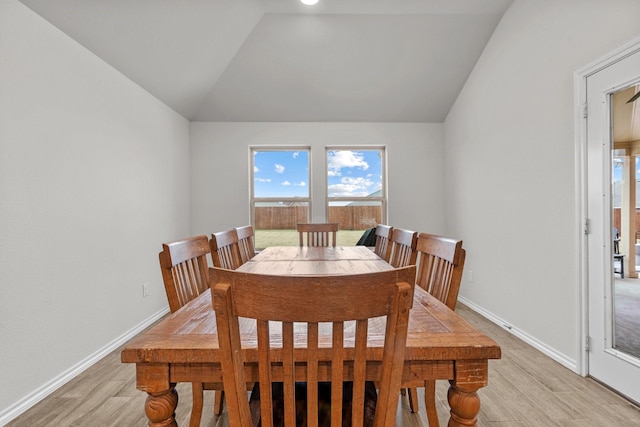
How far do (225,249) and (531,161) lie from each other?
239cm

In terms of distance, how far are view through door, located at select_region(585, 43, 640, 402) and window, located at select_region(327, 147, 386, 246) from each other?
2333mm

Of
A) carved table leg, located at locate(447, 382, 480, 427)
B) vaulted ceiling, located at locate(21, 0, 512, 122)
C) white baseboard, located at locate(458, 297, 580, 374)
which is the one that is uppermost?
vaulted ceiling, located at locate(21, 0, 512, 122)

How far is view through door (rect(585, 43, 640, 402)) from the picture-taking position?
1.72 meters

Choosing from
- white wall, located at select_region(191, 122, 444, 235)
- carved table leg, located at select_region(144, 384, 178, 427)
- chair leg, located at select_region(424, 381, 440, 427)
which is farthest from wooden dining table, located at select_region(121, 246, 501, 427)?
white wall, located at select_region(191, 122, 444, 235)

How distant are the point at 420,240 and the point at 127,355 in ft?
4.24

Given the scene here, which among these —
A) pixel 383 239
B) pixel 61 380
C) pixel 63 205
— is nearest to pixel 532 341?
pixel 383 239

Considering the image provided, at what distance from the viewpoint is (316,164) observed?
3.94 meters

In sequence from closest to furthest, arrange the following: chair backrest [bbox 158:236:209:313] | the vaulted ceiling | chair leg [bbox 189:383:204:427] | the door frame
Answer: chair backrest [bbox 158:236:209:313] < chair leg [bbox 189:383:204:427] < the door frame < the vaulted ceiling

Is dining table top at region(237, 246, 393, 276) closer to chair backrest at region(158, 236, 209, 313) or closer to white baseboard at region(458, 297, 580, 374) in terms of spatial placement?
chair backrest at region(158, 236, 209, 313)

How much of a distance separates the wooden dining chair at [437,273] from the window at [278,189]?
260 centimetres

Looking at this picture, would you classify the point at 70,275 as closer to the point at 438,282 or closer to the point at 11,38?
the point at 11,38

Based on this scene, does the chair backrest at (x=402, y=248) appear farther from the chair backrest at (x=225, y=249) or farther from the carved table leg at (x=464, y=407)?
the chair backrest at (x=225, y=249)

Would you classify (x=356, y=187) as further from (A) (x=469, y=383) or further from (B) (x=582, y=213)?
(A) (x=469, y=383)

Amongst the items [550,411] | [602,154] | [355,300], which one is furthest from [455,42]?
[355,300]
